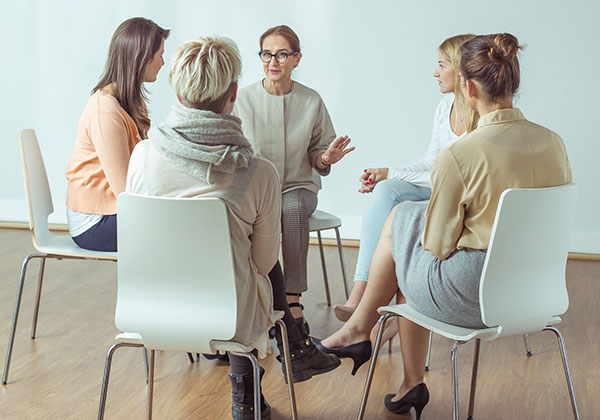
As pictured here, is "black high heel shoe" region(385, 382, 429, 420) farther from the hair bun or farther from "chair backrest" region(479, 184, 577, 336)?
the hair bun

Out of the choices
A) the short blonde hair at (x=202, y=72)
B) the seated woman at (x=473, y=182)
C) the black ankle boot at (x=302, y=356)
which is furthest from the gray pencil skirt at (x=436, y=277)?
the short blonde hair at (x=202, y=72)

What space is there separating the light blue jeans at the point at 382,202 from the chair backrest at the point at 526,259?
43.6 inches

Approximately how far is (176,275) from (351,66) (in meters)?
3.13

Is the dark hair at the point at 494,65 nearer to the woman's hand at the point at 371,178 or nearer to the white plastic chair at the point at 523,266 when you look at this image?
the white plastic chair at the point at 523,266

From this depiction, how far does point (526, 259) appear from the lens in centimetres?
193

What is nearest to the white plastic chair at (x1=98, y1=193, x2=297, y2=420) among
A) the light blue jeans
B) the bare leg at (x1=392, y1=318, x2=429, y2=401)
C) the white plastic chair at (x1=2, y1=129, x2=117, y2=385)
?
the bare leg at (x1=392, y1=318, x2=429, y2=401)

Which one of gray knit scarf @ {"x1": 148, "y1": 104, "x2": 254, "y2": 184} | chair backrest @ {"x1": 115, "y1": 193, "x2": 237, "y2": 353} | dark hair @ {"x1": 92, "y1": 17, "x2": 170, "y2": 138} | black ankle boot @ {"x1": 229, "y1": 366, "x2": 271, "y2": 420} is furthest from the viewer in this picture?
dark hair @ {"x1": 92, "y1": 17, "x2": 170, "y2": 138}

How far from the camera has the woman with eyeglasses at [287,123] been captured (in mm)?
3086

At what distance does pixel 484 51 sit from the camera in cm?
209

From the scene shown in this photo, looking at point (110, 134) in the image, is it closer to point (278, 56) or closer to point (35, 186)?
point (35, 186)

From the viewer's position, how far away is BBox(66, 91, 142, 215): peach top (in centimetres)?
268

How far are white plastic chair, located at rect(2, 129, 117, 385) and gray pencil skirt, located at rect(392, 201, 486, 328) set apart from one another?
109 cm

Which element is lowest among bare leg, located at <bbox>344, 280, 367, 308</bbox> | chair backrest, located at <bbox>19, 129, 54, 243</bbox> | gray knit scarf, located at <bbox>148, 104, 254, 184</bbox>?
bare leg, located at <bbox>344, 280, 367, 308</bbox>

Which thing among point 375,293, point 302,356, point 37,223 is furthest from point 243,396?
point 37,223
